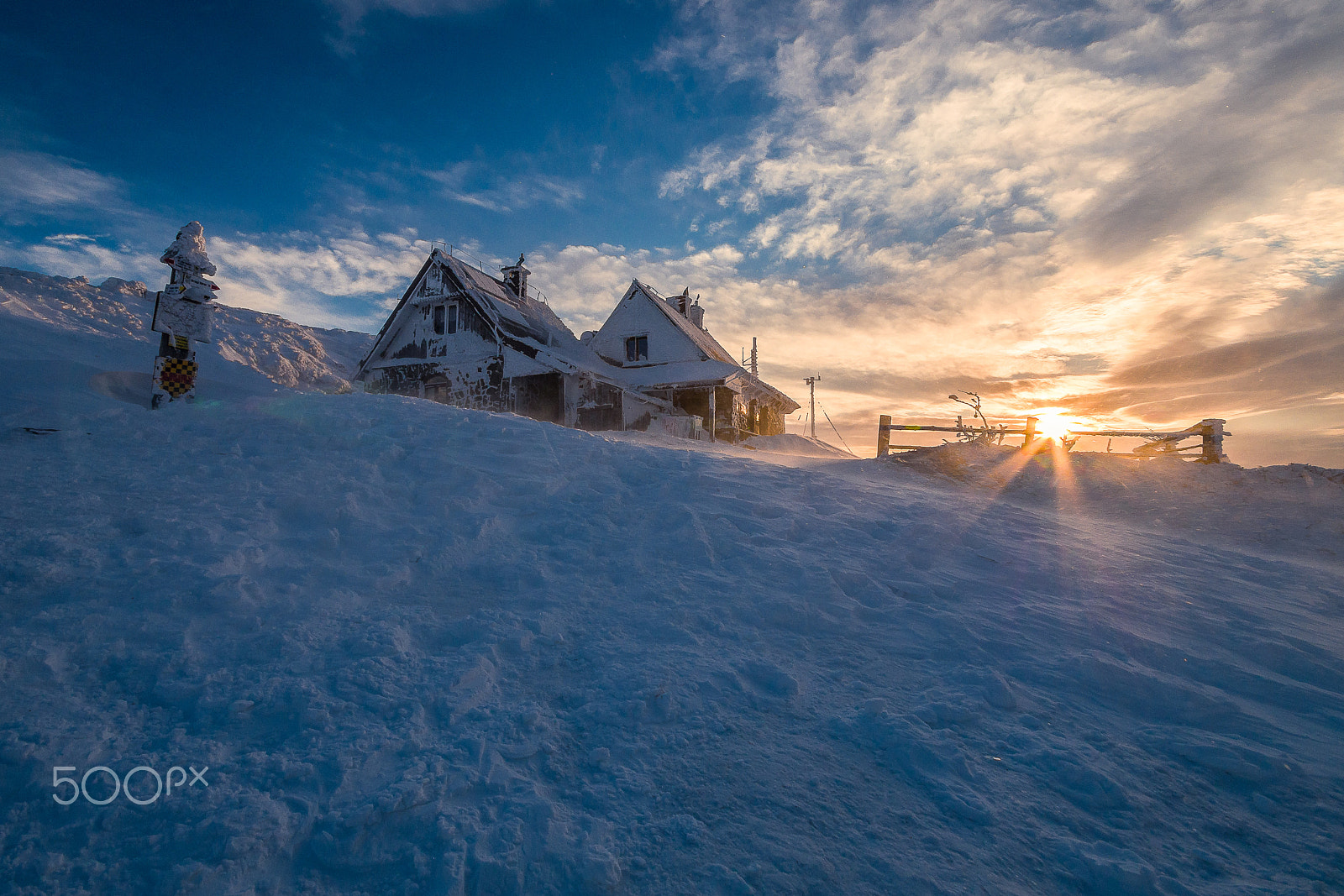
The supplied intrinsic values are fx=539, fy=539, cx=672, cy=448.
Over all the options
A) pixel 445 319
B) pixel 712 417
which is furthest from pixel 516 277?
pixel 712 417

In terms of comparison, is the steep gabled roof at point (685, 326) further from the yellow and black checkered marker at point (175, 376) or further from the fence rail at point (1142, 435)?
the yellow and black checkered marker at point (175, 376)

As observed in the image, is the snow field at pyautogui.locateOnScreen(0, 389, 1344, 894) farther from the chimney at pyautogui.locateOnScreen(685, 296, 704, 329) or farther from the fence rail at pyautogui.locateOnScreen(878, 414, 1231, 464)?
the chimney at pyautogui.locateOnScreen(685, 296, 704, 329)

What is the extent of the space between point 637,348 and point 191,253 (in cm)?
1571

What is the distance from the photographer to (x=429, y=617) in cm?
352

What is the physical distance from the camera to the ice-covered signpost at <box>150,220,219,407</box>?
695 centimetres

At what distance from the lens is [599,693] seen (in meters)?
2.94

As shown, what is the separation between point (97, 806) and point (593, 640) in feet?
7.16

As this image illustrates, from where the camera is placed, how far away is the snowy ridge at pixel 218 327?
67.9ft

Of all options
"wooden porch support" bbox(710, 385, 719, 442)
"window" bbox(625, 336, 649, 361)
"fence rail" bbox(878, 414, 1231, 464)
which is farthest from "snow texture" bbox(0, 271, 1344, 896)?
"window" bbox(625, 336, 649, 361)

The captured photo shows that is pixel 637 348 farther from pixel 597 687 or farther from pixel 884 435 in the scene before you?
pixel 597 687

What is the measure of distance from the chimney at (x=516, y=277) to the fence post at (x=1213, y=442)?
877 inches

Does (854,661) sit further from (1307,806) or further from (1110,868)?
(1307,806)

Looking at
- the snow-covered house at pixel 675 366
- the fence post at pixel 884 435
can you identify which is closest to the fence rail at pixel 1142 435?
the fence post at pixel 884 435

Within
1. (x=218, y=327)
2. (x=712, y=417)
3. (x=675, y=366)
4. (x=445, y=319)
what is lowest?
(x=712, y=417)
